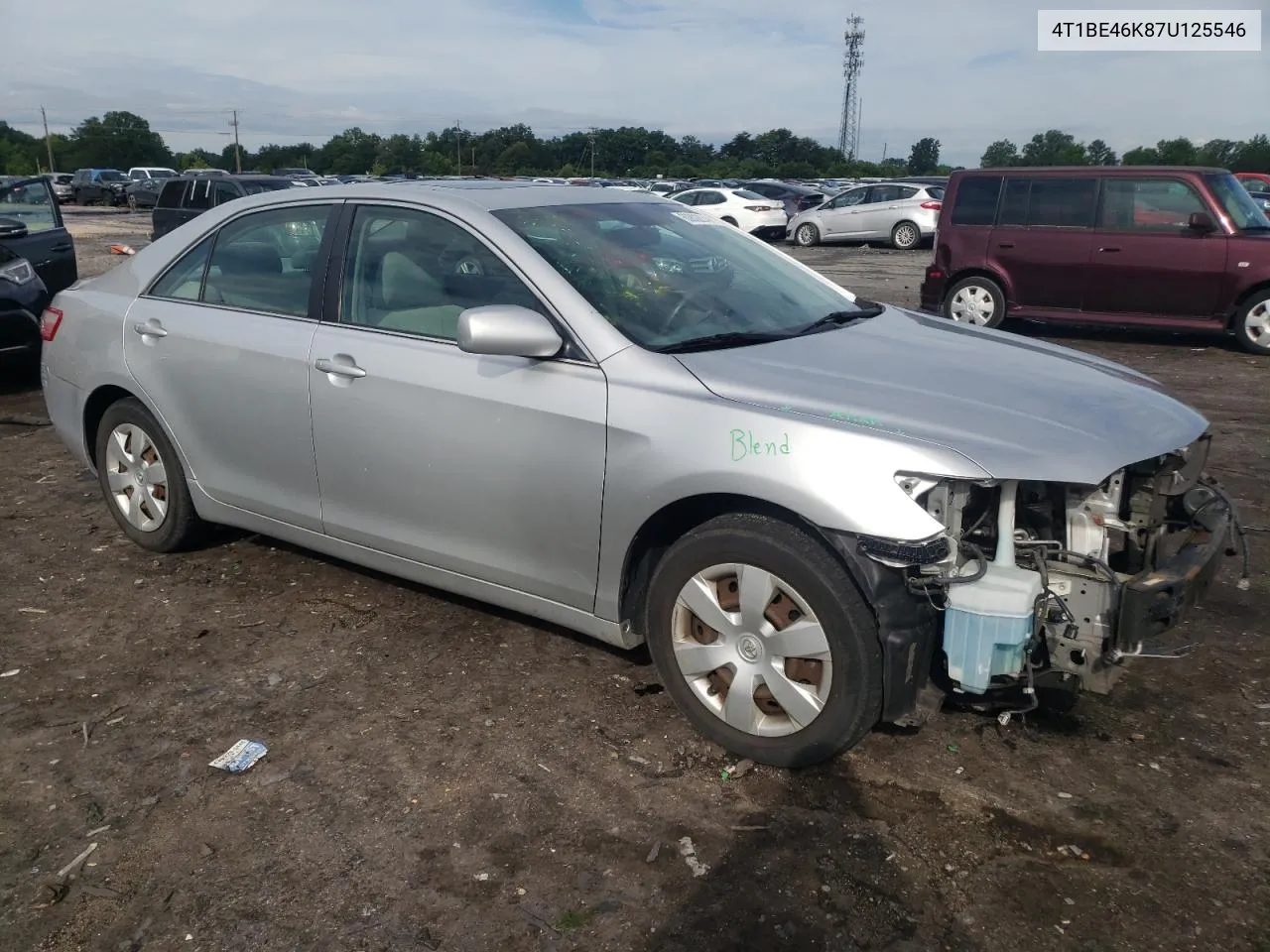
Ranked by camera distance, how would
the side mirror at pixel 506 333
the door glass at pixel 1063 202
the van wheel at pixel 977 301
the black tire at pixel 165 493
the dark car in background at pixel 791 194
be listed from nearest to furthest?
1. the side mirror at pixel 506 333
2. the black tire at pixel 165 493
3. the door glass at pixel 1063 202
4. the van wheel at pixel 977 301
5. the dark car in background at pixel 791 194

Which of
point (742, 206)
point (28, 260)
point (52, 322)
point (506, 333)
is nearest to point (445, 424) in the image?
point (506, 333)

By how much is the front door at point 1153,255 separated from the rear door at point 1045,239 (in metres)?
0.14

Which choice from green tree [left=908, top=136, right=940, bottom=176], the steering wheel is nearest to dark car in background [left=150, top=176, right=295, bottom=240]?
the steering wheel

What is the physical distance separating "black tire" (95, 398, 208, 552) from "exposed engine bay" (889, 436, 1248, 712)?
3314mm

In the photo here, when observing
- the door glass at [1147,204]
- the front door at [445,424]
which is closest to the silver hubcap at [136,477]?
the front door at [445,424]

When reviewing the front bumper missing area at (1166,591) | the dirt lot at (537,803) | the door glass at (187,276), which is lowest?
the dirt lot at (537,803)

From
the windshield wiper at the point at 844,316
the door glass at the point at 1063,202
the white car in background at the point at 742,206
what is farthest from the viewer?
the white car in background at the point at 742,206

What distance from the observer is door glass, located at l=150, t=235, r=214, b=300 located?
4648mm

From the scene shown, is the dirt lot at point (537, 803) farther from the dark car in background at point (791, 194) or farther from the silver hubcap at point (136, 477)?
the dark car in background at point (791, 194)

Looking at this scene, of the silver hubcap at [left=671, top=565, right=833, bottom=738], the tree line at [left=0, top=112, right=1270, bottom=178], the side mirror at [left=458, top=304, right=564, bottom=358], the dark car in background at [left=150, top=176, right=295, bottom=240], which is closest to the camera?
the silver hubcap at [left=671, top=565, right=833, bottom=738]

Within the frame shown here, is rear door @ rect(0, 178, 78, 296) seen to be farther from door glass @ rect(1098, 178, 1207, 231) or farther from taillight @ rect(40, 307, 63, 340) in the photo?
door glass @ rect(1098, 178, 1207, 231)

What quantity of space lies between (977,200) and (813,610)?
390 inches

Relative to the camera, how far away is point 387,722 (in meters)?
3.55

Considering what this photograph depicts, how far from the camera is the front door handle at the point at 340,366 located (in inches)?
154
